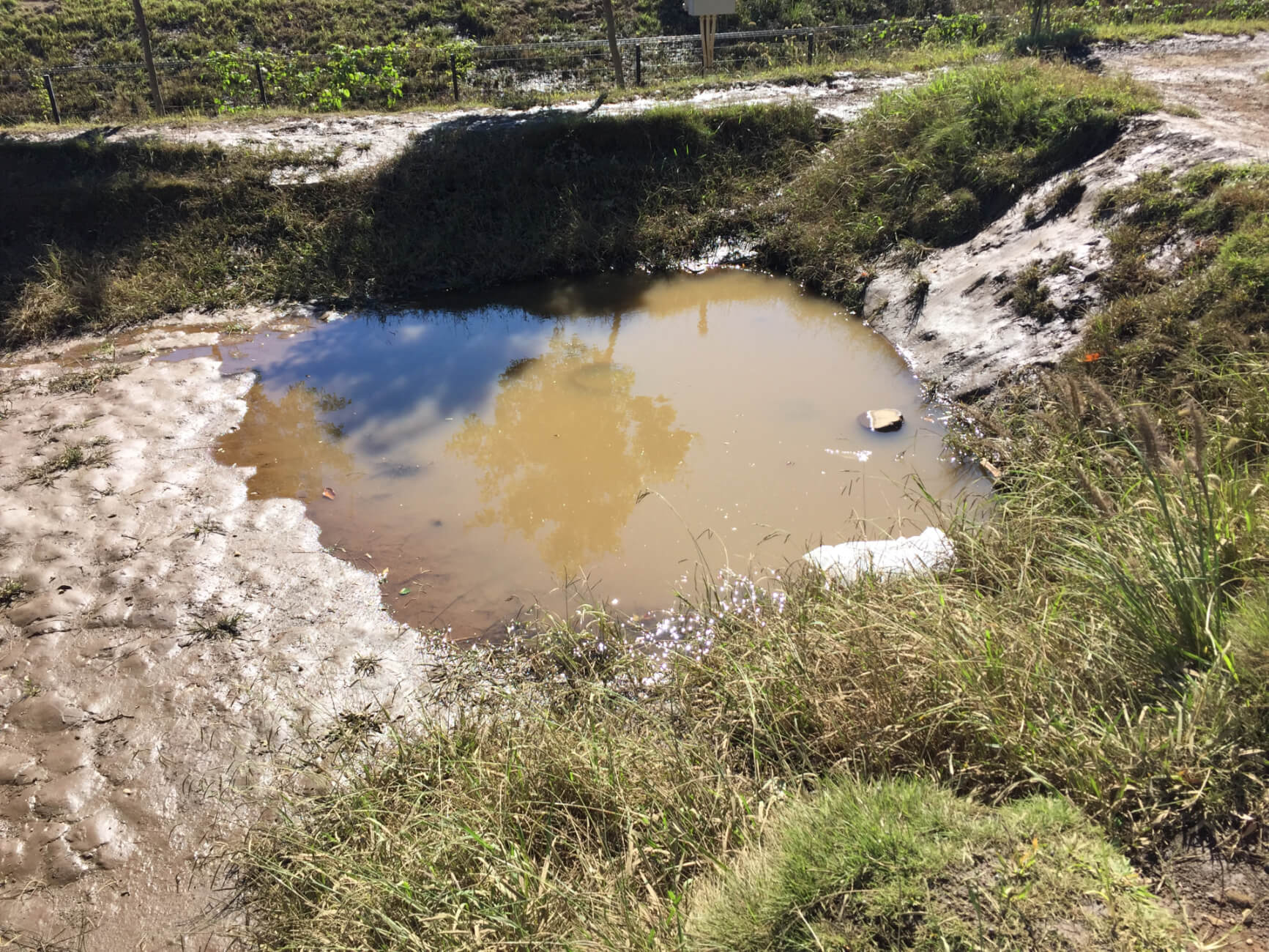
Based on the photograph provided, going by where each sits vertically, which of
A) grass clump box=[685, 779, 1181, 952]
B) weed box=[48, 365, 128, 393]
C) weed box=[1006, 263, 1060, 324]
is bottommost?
grass clump box=[685, 779, 1181, 952]

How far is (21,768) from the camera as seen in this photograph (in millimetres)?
3688

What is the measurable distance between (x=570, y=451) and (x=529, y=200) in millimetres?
5089

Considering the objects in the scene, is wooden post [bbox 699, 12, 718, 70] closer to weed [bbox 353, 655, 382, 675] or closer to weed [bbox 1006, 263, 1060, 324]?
weed [bbox 1006, 263, 1060, 324]

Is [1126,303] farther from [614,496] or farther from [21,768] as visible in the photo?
[21,768]

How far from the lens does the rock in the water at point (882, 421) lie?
5.99 metres

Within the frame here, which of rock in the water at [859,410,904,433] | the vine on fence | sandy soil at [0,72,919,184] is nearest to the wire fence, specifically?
the vine on fence

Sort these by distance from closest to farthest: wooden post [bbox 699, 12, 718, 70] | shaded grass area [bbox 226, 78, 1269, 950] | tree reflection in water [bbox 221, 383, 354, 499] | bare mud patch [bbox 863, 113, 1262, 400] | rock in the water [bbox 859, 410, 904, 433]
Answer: shaded grass area [bbox 226, 78, 1269, 950], tree reflection in water [bbox 221, 383, 354, 499], rock in the water [bbox 859, 410, 904, 433], bare mud patch [bbox 863, 113, 1262, 400], wooden post [bbox 699, 12, 718, 70]

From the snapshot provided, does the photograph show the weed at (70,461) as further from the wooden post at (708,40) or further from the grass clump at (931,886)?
the wooden post at (708,40)

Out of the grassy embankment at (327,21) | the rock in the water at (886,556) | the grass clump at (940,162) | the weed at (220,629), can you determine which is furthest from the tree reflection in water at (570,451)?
the grassy embankment at (327,21)

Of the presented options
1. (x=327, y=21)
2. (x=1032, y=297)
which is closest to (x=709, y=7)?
(x=1032, y=297)

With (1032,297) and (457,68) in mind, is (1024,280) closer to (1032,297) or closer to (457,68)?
(1032,297)

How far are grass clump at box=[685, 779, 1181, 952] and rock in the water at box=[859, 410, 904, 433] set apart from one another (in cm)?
394

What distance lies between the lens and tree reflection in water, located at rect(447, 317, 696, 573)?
5.30m

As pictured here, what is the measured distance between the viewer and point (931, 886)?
83.4 inches
